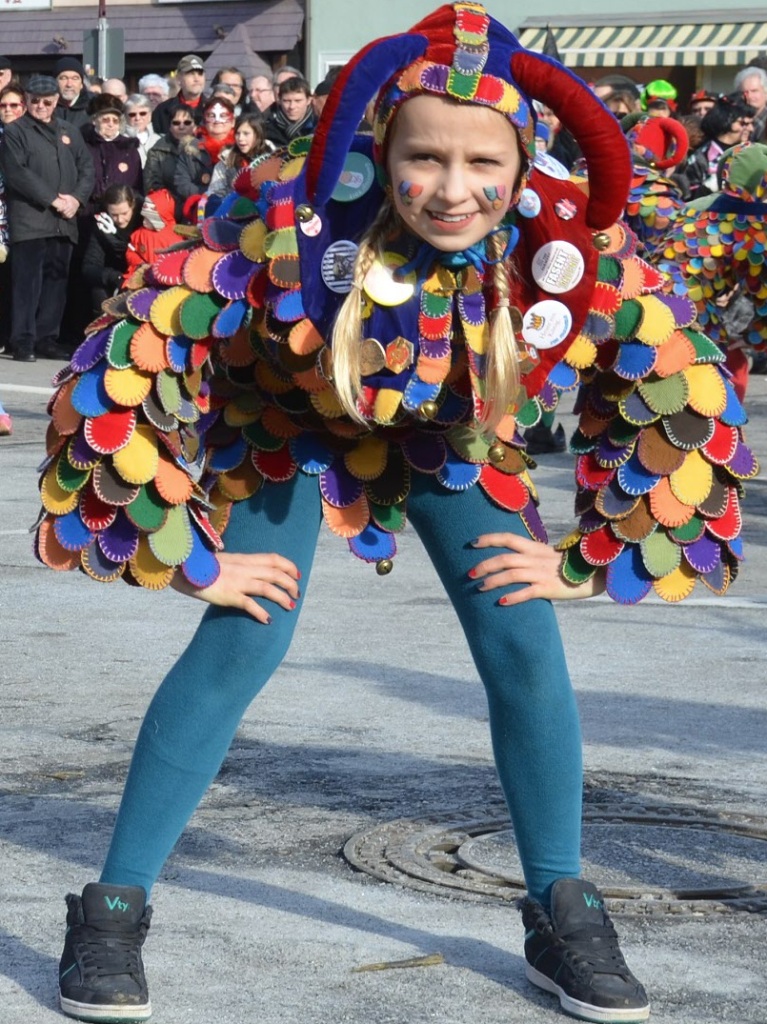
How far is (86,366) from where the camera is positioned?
10.9ft

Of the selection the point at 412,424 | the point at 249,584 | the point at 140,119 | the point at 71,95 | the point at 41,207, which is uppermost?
the point at 71,95

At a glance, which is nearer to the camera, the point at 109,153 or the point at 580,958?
the point at 580,958

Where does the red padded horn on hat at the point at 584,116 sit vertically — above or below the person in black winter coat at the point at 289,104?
below

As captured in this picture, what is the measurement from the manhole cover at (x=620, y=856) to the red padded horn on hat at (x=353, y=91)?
1562 millimetres

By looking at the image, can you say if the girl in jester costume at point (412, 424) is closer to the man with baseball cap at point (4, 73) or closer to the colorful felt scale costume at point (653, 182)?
the colorful felt scale costume at point (653, 182)

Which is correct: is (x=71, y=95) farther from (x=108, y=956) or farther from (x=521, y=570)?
(x=108, y=956)

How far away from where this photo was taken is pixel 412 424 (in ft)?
11.0

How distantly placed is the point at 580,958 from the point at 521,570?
2.16 ft

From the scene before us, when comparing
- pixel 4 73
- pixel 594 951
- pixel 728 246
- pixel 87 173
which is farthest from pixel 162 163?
pixel 594 951

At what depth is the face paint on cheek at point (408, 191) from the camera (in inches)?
124

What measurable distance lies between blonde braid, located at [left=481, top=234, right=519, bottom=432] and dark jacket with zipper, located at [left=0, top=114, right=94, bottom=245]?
12.1m

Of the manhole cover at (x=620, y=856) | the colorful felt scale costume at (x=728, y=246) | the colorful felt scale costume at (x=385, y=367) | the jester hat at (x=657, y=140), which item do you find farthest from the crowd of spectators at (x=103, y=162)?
the colorful felt scale costume at (x=385, y=367)

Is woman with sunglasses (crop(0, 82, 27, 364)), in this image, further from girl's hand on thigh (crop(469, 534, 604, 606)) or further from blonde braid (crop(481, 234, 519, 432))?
blonde braid (crop(481, 234, 519, 432))

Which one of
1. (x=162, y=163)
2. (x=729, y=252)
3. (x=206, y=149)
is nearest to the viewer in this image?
(x=729, y=252)
